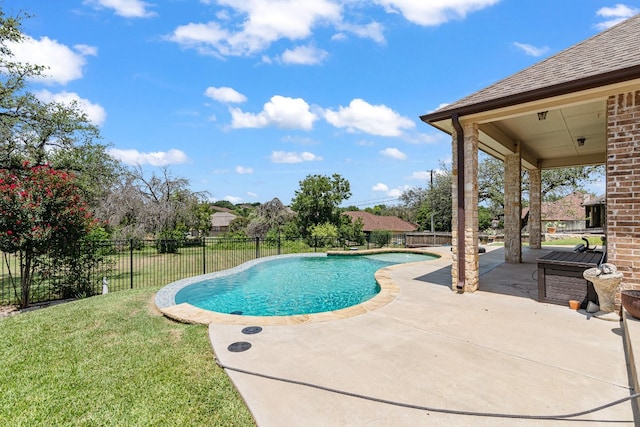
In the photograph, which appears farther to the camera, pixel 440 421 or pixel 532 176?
pixel 532 176

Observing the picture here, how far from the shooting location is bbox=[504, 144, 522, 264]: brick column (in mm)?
9375

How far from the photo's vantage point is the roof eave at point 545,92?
411cm

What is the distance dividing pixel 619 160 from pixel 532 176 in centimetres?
851

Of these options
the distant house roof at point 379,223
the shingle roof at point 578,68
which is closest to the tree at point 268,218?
the distant house roof at point 379,223

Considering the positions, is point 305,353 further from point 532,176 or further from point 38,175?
point 532,176

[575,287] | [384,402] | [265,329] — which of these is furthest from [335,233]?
[384,402]

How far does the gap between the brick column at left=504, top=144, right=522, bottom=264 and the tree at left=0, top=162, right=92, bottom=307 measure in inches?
→ 488

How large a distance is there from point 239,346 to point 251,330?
57 centimetres

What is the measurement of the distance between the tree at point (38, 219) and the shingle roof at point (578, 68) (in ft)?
28.6

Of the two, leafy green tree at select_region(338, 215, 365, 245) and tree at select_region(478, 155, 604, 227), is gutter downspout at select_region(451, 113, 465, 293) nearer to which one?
tree at select_region(478, 155, 604, 227)

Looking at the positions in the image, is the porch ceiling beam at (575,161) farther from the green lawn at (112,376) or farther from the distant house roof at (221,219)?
the distant house roof at (221,219)

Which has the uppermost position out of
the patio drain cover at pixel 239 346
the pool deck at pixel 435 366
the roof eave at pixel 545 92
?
the roof eave at pixel 545 92

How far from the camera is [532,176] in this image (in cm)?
1198

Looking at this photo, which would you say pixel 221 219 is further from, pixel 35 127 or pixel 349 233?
pixel 35 127
